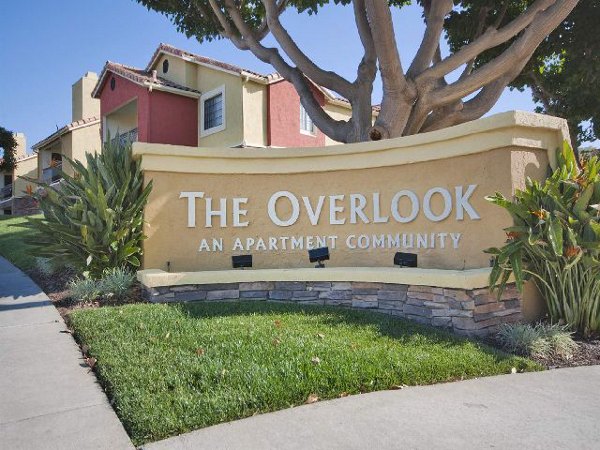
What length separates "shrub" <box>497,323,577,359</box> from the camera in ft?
16.2

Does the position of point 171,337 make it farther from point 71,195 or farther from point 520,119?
point 520,119

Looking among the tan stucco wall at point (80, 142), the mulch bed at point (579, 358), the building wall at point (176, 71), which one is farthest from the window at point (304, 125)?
the mulch bed at point (579, 358)

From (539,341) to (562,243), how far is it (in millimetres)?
1017

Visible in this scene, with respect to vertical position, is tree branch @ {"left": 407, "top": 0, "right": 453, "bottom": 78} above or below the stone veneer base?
above

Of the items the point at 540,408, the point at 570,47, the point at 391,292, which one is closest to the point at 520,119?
the point at 391,292

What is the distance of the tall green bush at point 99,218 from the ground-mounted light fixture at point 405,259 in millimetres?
3632

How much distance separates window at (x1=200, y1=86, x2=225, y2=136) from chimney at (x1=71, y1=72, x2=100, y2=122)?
40.1 ft

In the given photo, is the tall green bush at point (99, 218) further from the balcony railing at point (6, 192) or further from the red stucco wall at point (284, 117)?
the balcony railing at point (6, 192)

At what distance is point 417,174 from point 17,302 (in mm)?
5687

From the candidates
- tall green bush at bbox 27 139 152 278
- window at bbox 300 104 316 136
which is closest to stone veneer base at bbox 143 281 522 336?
tall green bush at bbox 27 139 152 278

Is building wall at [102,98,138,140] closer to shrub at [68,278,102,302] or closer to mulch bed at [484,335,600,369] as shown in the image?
shrub at [68,278,102,302]

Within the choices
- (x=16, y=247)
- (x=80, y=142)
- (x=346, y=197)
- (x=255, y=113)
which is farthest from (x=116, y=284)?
(x=80, y=142)

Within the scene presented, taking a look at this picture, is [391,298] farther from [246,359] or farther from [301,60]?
[301,60]

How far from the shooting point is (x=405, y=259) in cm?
643
